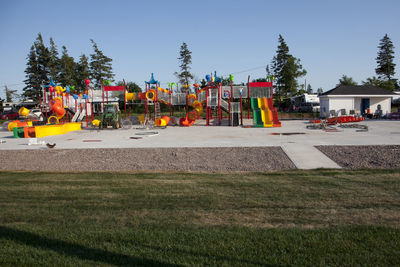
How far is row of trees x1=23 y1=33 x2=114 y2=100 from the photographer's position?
183ft

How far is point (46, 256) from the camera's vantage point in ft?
12.6

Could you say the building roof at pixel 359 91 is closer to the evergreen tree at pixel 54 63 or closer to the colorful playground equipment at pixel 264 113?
the colorful playground equipment at pixel 264 113

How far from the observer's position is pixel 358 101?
3172 centimetres

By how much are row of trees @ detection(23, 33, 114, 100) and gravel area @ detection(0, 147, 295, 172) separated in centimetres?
4784

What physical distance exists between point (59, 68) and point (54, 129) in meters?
42.1

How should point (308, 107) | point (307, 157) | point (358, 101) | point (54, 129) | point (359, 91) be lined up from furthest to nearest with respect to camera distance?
point (308, 107)
point (359, 91)
point (358, 101)
point (54, 129)
point (307, 157)

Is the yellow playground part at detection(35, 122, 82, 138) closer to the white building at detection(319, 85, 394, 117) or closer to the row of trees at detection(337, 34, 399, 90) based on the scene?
the white building at detection(319, 85, 394, 117)

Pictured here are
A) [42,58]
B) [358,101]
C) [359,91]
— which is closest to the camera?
[358,101]

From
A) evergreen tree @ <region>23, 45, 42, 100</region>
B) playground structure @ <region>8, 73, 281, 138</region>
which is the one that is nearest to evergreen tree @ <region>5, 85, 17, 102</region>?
evergreen tree @ <region>23, 45, 42, 100</region>

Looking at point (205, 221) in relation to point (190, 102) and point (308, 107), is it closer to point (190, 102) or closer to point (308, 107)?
point (190, 102)

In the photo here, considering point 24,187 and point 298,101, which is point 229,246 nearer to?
point 24,187

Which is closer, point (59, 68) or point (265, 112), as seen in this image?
point (265, 112)

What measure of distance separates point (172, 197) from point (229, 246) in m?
2.42

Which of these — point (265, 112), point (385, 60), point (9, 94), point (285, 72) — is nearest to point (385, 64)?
point (385, 60)
